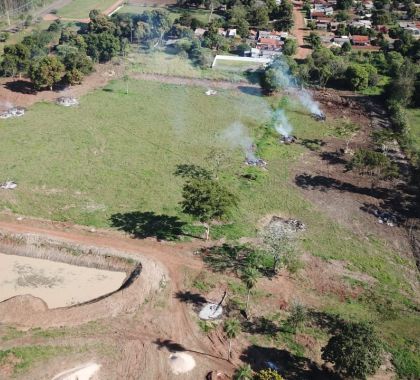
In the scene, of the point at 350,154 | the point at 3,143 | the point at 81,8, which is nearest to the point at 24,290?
the point at 3,143

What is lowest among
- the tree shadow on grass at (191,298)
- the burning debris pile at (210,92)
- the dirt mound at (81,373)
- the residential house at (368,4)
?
the dirt mound at (81,373)

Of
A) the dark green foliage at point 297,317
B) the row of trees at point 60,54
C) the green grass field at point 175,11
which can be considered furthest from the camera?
the green grass field at point 175,11

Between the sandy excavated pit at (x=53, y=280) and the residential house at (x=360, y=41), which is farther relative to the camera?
the residential house at (x=360, y=41)

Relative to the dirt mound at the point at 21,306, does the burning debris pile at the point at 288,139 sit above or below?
above

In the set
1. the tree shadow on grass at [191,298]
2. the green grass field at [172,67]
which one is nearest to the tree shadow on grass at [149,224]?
the tree shadow on grass at [191,298]

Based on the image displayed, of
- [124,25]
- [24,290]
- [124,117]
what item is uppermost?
[124,25]

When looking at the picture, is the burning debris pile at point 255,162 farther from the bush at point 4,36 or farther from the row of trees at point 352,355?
the bush at point 4,36

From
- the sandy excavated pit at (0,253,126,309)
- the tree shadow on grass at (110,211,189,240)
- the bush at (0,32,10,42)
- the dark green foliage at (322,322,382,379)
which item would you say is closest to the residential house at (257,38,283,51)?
the bush at (0,32,10,42)

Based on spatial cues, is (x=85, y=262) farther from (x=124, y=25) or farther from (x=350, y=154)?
(x=124, y=25)
